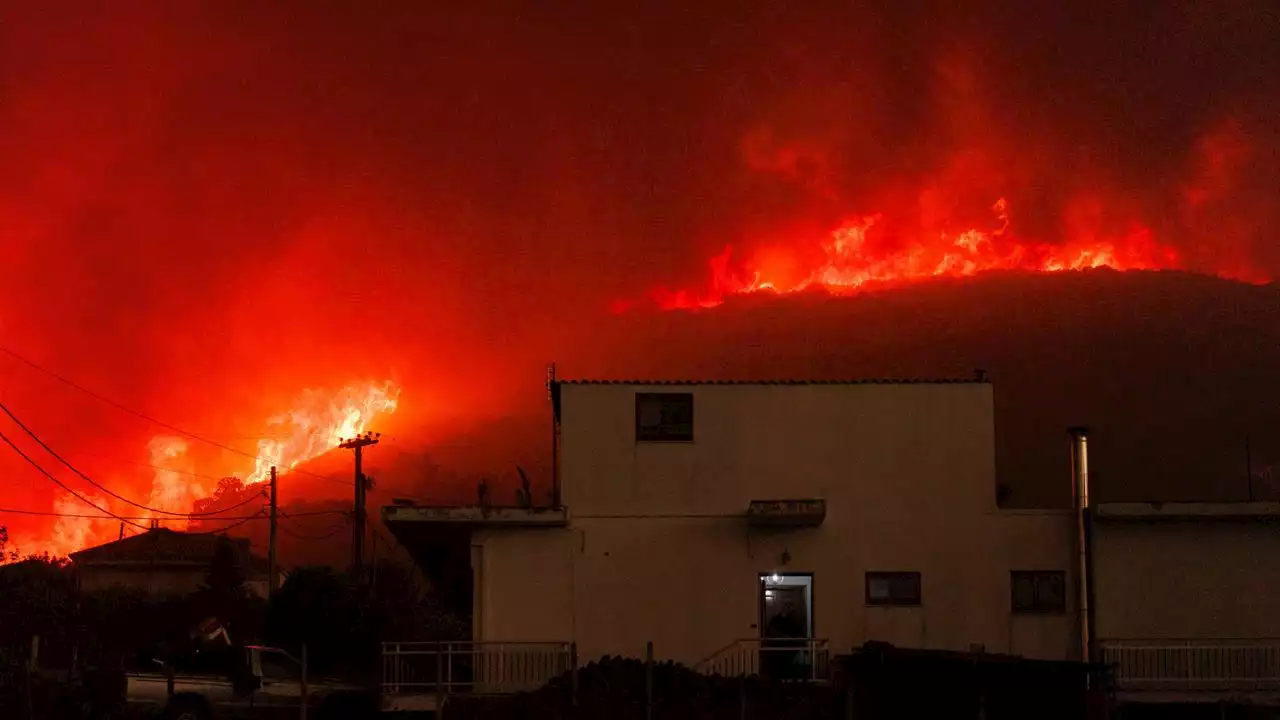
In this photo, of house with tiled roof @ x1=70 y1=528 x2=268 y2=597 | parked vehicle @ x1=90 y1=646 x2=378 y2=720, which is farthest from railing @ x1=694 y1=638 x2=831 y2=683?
house with tiled roof @ x1=70 y1=528 x2=268 y2=597

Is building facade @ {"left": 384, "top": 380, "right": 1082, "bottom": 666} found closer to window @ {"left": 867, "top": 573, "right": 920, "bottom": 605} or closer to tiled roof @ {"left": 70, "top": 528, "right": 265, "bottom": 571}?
window @ {"left": 867, "top": 573, "right": 920, "bottom": 605}

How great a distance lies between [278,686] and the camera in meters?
25.7

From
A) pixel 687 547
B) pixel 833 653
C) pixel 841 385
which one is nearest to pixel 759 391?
pixel 841 385

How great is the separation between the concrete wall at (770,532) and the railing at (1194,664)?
1072mm

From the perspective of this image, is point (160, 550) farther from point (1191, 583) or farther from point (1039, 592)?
point (1191, 583)

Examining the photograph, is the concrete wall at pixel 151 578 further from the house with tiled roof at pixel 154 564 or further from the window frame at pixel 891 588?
the window frame at pixel 891 588

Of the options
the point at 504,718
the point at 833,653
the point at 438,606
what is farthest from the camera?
the point at 438,606

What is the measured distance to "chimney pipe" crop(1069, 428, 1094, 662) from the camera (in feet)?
86.5

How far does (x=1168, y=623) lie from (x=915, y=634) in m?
4.75

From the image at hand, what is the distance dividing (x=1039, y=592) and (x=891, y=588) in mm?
2789

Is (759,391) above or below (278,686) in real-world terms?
above

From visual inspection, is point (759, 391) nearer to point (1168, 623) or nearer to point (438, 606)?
point (1168, 623)

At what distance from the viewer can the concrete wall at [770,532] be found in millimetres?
26703

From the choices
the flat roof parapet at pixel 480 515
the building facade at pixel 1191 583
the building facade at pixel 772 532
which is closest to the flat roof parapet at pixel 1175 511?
the building facade at pixel 1191 583
